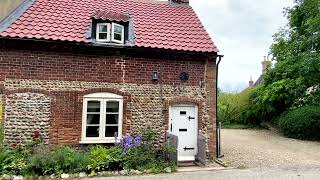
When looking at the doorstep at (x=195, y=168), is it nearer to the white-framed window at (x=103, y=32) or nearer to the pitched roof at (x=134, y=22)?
the pitched roof at (x=134, y=22)

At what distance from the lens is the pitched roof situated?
12.6m

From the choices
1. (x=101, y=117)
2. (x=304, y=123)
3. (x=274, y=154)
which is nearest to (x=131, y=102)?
(x=101, y=117)

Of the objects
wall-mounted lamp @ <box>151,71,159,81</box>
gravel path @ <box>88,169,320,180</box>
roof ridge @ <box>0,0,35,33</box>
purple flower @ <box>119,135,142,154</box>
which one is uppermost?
roof ridge @ <box>0,0,35,33</box>

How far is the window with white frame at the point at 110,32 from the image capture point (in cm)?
1311

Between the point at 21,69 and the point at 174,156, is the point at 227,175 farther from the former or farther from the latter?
the point at 21,69

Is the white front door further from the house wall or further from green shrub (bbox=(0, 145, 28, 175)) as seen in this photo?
green shrub (bbox=(0, 145, 28, 175))

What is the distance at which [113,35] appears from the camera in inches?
519

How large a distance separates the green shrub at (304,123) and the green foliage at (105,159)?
13.3 meters

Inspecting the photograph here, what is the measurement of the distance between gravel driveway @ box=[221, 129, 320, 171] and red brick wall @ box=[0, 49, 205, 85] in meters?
3.74

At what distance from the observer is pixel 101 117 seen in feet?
42.1

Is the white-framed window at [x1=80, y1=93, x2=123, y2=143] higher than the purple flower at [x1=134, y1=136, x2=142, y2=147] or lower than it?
higher

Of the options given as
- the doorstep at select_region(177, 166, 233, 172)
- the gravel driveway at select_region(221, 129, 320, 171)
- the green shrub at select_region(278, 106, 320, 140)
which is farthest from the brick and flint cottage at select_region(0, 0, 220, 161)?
the green shrub at select_region(278, 106, 320, 140)

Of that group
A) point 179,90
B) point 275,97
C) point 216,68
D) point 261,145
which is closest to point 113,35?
point 179,90

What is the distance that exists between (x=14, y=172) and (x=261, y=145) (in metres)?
12.9
